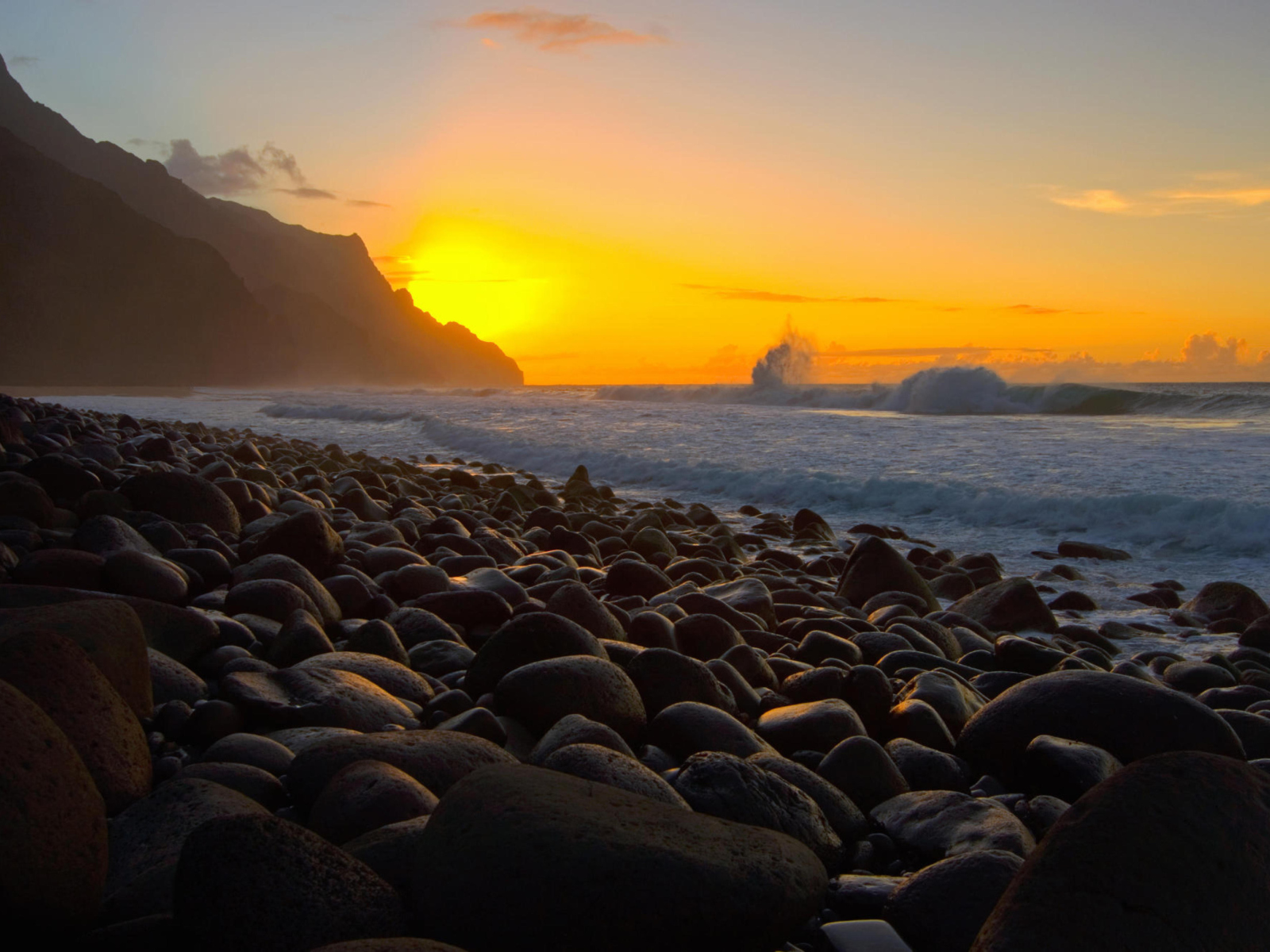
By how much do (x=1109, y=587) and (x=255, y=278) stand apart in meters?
140

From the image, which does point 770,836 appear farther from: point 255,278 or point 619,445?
point 255,278

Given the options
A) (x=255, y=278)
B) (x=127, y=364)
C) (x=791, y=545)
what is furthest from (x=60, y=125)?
(x=791, y=545)

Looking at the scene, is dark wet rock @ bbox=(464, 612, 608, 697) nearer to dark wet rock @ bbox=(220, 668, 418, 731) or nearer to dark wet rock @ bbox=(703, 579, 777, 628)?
dark wet rock @ bbox=(220, 668, 418, 731)

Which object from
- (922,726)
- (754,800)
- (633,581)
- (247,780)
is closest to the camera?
(247,780)

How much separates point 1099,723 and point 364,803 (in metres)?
2.04

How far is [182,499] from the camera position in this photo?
16.0 feet

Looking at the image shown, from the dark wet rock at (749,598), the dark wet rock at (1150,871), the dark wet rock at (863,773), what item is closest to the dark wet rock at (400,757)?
the dark wet rock at (863,773)

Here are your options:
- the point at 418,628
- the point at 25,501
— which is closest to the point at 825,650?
the point at 418,628

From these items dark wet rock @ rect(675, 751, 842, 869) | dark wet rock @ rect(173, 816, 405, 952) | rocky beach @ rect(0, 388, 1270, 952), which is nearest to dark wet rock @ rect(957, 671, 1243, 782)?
rocky beach @ rect(0, 388, 1270, 952)

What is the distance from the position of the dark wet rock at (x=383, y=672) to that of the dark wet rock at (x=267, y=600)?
564 mm

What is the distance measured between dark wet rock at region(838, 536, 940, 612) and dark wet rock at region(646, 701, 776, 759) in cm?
299

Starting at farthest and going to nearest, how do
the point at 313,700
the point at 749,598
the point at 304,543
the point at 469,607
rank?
the point at 749,598
the point at 304,543
the point at 469,607
the point at 313,700

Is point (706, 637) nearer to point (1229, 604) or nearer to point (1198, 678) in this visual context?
point (1198, 678)

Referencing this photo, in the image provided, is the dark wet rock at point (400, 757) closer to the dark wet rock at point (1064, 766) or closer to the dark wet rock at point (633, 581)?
the dark wet rock at point (1064, 766)
